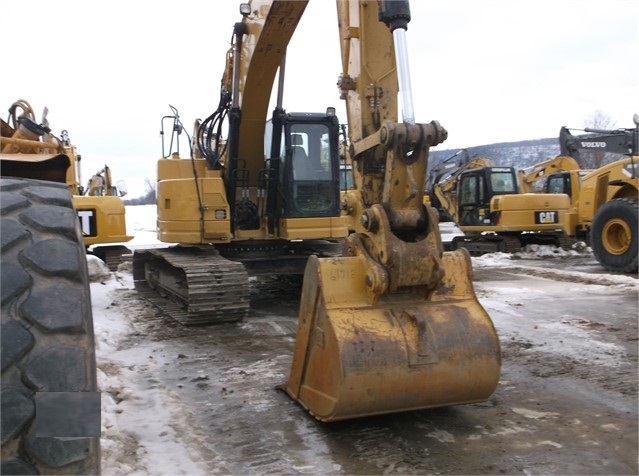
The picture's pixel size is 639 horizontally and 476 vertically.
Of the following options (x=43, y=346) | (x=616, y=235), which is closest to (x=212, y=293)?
(x=43, y=346)

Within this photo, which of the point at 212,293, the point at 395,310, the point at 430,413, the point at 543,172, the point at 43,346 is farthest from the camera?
the point at 543,172

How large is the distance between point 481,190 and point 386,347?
13443 mm

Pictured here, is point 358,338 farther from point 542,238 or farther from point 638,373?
point 542,238

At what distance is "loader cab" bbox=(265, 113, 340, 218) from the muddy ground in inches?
68.7

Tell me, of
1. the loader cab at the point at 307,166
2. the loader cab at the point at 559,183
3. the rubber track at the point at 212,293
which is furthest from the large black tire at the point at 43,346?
the loader cab at the point at 559,183

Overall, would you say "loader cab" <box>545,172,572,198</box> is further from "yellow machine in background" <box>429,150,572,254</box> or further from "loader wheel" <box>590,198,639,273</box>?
"loader wheel" <box>590,198,639,273</box>


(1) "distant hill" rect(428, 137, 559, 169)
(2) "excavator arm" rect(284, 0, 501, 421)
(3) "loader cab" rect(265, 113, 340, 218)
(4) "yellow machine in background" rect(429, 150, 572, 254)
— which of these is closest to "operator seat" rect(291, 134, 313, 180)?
(3) "loader cab" rect(265, 113, 340, 218)

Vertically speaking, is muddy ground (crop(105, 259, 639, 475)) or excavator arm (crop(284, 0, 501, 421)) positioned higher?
excavator arm (crop(284, 0, 501, 421))

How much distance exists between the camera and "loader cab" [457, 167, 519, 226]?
15891mm

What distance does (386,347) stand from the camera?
339 cm

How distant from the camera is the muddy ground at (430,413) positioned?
3205 mm

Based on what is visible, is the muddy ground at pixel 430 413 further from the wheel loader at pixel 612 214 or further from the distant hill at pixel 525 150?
the distant hill at pixel 525 150

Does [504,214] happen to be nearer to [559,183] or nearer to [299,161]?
[559,183]

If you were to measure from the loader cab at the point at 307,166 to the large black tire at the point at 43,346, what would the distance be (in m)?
5.97
